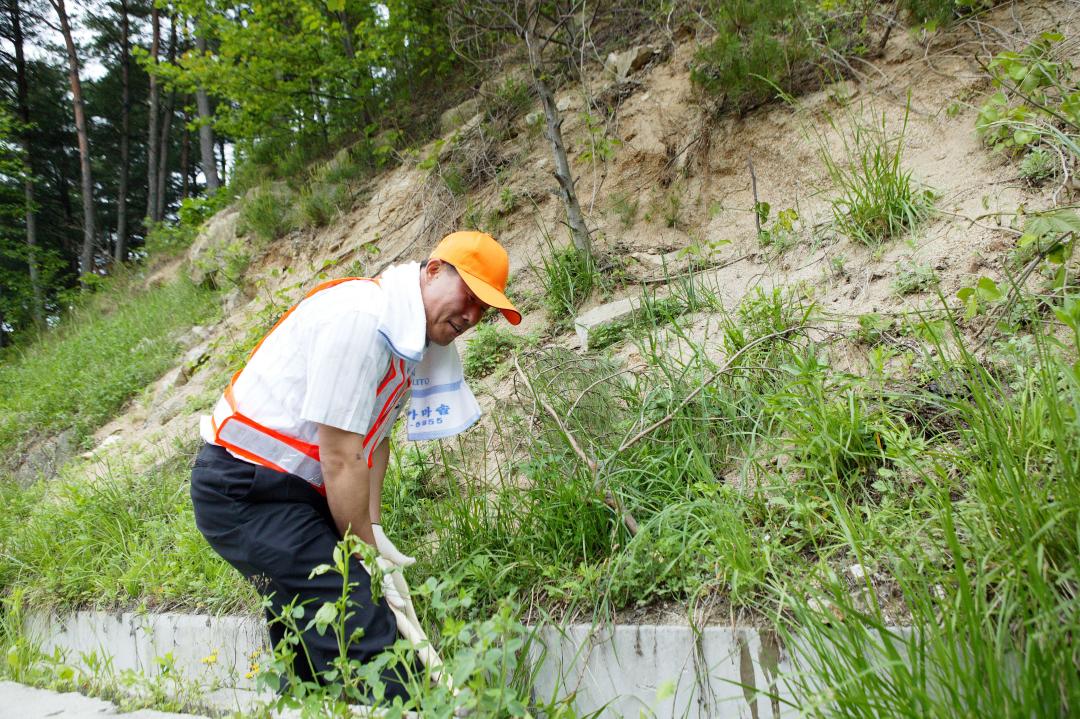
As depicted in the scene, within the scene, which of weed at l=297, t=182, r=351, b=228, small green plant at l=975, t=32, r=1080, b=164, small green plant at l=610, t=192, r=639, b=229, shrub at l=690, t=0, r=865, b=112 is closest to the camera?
small green plant at l=975, t=32, r=1080, b=164

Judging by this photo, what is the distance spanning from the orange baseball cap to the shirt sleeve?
39 centimetres

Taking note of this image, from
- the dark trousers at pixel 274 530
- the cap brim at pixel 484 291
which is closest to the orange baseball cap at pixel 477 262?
the cap brim at pixel 484 291

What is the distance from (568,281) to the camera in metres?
5.26

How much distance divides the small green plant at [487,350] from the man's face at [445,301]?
7.37 ft

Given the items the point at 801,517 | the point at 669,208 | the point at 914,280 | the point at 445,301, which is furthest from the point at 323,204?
the point at 801,517

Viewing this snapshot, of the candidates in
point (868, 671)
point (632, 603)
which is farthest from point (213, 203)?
point (868, 671)

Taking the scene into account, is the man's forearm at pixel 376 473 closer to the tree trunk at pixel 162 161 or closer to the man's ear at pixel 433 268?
the man's ear at pixel 433 268

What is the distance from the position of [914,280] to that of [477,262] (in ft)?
7.80

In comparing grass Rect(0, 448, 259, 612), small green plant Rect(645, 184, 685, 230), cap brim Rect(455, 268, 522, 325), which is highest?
small green plant Rect(645, 184, 685, 230)

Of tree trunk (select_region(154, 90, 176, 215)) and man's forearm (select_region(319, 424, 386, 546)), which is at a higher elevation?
tree trunk (select_region(154, 90, 176, 215))

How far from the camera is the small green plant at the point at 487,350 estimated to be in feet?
16.3

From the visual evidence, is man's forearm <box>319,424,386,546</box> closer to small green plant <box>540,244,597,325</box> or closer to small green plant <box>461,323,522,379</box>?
small green plant <box>461,323,522,379</box>

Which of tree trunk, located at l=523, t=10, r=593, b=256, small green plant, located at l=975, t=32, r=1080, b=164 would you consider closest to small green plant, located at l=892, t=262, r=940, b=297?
small green plant, located at l=975, t=32, r=1080, b=164

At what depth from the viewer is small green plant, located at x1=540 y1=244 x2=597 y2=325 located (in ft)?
17.2
